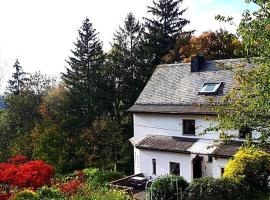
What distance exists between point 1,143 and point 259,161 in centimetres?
3100

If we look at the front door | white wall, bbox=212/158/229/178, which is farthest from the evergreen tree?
white wall, bbox=212/158/229/178

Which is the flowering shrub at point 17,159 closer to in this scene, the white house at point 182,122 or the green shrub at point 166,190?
the white house at point 182,122

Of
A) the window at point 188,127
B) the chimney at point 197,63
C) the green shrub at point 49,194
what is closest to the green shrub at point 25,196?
the green shrub at point 49,194

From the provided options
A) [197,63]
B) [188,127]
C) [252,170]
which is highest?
[197,63]

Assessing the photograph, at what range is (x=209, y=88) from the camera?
27.8 meters

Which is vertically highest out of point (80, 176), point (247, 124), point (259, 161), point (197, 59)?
point (197, 59)

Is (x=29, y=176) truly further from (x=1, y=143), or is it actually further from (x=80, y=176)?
(x=1, y=143)

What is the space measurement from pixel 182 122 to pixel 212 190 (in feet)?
34.0

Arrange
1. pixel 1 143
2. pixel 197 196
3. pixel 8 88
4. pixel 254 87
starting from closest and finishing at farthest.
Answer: pixel 254 87 → pixel 197 196 → pixel 1 143 → pixel 8 88

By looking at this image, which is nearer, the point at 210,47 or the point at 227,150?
the point at 227,150

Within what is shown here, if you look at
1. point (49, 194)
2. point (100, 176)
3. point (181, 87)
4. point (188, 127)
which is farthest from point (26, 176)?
point (181, 87)

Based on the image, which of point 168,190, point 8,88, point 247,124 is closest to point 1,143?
point 8,88

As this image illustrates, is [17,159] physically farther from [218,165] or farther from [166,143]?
[218,165]

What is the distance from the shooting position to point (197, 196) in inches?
701
